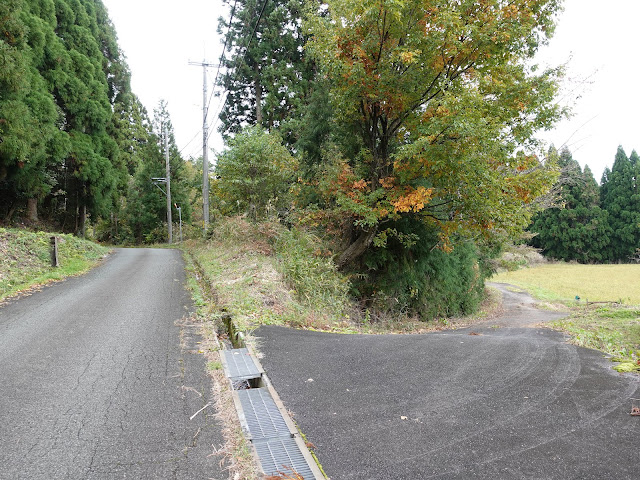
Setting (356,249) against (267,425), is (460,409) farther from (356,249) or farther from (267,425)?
(356,249)

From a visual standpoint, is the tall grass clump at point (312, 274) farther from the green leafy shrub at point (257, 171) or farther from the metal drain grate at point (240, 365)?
the green leafy shrub at point (257, 171)

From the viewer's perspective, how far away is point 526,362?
13.3 feet

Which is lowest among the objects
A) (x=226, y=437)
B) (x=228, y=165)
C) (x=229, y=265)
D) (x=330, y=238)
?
(x=226, y=437)

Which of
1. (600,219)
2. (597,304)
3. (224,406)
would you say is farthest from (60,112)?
(600,219)

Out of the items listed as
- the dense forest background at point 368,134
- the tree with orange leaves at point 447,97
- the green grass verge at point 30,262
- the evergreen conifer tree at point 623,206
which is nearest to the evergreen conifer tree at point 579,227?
the evergreen conifer tree at point 623,206

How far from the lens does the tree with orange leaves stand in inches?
296

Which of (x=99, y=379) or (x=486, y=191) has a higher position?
(x=486, y=191)

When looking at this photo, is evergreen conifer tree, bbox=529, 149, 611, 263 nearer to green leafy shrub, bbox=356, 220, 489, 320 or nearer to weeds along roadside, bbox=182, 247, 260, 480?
green leafy shrub, bbox=356, 220, 489, 320

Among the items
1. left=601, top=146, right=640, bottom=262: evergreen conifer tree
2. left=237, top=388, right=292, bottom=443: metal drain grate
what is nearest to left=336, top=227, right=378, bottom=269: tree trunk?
left=237, top=388, right=292, bottom=443: metal drain grate

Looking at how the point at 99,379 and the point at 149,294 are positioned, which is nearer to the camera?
the point at 99,379

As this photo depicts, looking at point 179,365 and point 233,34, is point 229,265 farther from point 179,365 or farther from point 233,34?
point 233,34

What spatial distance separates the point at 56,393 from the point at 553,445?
3.95 meters

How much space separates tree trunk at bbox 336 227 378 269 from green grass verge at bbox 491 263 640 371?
456 cm

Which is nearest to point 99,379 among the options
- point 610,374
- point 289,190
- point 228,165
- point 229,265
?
point 610,374
